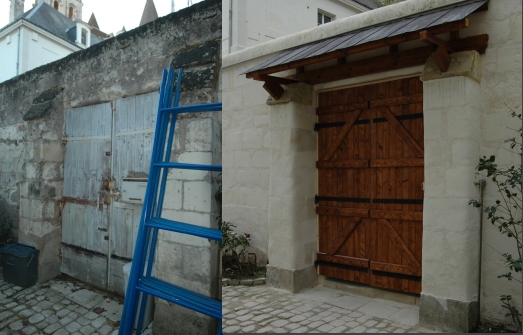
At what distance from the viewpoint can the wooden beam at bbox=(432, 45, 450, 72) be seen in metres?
2.16

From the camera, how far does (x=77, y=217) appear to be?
4496 millimetres

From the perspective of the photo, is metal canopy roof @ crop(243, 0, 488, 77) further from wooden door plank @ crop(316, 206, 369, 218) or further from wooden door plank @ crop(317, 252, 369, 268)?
wooden door plank @ crop(317, 252, 369, 268)

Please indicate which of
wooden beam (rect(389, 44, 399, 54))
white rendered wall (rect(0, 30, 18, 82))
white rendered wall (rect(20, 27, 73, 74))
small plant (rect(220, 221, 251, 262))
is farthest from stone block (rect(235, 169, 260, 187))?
white rendered wall (rect(0, 30, 18, 82))

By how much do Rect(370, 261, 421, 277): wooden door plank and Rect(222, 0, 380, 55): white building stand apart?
2.21 meters

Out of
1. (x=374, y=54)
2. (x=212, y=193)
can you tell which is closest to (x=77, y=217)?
(x=212, y=193)

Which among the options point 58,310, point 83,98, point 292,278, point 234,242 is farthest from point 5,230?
point 292,278

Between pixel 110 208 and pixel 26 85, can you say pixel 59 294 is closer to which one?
pixel 110 208

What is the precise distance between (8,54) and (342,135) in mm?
8403

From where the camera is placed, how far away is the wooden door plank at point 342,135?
2955 mm

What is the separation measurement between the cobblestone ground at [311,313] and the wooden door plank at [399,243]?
0.99 feet

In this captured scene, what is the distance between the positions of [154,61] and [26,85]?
8.56ft

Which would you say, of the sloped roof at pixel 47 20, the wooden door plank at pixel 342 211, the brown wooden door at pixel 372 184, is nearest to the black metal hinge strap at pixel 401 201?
the brown wooden door at pixel 372 184

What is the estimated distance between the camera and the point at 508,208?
5.82ft

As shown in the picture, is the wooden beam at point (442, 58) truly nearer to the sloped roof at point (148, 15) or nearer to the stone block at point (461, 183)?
the stone block at point (461, 183)
